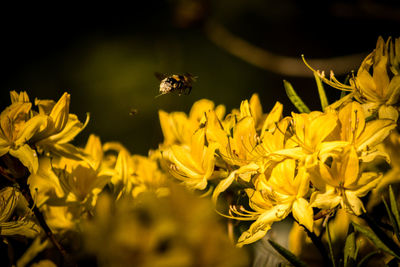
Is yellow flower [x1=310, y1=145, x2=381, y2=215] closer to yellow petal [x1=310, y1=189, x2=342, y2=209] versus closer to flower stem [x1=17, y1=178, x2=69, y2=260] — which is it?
yellow petal [x1=310, y1=189, x2=342, y2=209]

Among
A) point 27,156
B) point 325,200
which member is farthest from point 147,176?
point 325,200

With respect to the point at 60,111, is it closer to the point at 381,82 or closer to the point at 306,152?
the point at 306,152

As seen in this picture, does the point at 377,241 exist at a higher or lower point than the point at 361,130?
lower

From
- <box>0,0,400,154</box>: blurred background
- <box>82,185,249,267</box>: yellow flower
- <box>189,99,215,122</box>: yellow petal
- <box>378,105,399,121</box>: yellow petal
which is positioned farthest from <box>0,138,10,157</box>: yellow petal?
<box>0,0,400,154</box>: blurred background

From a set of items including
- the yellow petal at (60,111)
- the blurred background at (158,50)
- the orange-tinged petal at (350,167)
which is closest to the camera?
the orange-tinged petal at (350,167)

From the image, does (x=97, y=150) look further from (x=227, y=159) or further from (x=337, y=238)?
(x=337, y=238)

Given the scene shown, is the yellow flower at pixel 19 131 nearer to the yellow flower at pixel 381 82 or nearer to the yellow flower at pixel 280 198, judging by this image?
the yellow flower at pixel 280 198

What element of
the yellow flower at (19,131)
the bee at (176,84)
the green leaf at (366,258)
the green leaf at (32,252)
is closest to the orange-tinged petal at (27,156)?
the yellow flower at (19,131)
